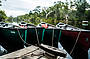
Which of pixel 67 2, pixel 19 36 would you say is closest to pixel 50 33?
pixel 19 36

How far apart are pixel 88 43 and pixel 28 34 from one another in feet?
14.8

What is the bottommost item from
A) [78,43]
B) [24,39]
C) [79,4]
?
[78,43]

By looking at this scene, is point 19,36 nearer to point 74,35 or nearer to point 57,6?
point 74,35

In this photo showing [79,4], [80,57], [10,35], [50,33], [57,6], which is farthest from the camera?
[57,6]

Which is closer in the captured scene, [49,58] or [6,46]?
[49,58]

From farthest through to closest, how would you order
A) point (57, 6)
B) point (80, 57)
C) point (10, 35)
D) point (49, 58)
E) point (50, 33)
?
point (57, 6) → point (50, 33) → point (10, 35) → point (80, 57) → point (49, 58)

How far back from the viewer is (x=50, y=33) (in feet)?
A: 26.8

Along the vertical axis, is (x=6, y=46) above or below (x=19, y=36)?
below

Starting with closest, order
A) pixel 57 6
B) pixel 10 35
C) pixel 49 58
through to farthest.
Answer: pixel 49 58 → pixel 10 35 → pixel 57 6

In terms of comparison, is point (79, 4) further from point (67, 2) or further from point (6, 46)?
point (6, 46)

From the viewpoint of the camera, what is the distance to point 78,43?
7406 millimetres

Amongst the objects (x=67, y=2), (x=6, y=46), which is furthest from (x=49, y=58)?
(x=67, y=2)

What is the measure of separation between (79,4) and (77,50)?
2890 centimetres

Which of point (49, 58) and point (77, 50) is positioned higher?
point (49, 58)
